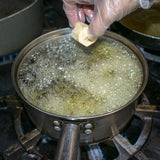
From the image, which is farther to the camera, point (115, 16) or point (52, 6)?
point (52, 6)

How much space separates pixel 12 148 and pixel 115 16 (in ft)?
2.23

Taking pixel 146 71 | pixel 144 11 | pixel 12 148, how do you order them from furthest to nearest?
pixel 144 11 → pixel 12 148 → pixel 146 71

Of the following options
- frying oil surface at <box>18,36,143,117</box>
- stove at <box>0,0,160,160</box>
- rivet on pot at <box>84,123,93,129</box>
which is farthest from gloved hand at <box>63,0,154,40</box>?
stove at <box>0,0,160,160</box>

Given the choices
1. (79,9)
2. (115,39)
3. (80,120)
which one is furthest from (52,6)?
(80,120)

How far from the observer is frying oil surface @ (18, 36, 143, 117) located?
31.7 inches

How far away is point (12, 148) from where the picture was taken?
91 cm

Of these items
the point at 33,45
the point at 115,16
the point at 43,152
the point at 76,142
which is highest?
the point at 115,16

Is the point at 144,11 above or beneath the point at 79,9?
beneath

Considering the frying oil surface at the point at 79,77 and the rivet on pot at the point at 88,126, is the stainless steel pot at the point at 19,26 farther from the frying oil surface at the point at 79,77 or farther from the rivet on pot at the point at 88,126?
the rivet on pot at the point at 88,126

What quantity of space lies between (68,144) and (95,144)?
0.96ft

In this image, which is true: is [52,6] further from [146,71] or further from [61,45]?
[146,71]

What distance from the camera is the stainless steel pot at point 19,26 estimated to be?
3.15 feet

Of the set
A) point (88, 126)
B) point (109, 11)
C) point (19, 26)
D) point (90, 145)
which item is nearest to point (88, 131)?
point (88, 126)

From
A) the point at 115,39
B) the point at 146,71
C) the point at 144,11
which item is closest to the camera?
the point at 146,71
